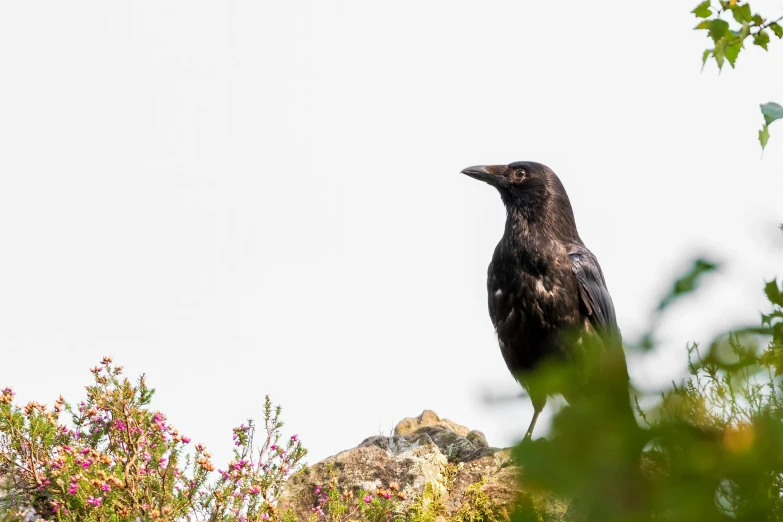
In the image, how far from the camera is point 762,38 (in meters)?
2.66

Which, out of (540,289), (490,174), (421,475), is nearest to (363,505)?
(421,475)

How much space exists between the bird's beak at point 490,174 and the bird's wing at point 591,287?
3.04 feet

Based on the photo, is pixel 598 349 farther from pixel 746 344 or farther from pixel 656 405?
pixel 746 344

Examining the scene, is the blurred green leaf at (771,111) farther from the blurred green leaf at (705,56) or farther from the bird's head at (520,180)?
the bird's head at (520,180)

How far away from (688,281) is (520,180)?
6.60m

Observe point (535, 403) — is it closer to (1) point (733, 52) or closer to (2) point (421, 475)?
(1) point (733, 52)

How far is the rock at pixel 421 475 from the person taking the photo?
226 inches

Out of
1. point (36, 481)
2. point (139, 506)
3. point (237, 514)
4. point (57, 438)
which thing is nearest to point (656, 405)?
point (139, 506)

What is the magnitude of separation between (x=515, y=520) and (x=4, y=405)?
18.2 ft

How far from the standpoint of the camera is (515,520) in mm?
939

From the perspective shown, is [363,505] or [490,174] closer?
[363,505]

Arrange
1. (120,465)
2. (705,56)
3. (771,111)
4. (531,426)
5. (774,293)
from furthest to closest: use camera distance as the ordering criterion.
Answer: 1. (120,465)
2. (705,56)
3. (771,111)
4. (774,293)
5. (531,426)

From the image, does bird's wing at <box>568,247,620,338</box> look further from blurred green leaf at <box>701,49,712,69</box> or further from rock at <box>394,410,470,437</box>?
blurred green leaf at <box>701,49,712,69</box>

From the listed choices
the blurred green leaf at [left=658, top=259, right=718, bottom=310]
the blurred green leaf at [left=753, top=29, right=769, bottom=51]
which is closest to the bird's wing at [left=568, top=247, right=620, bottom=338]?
the blurred green leaf at [left=753, top=29, right=769, bottom=51]
